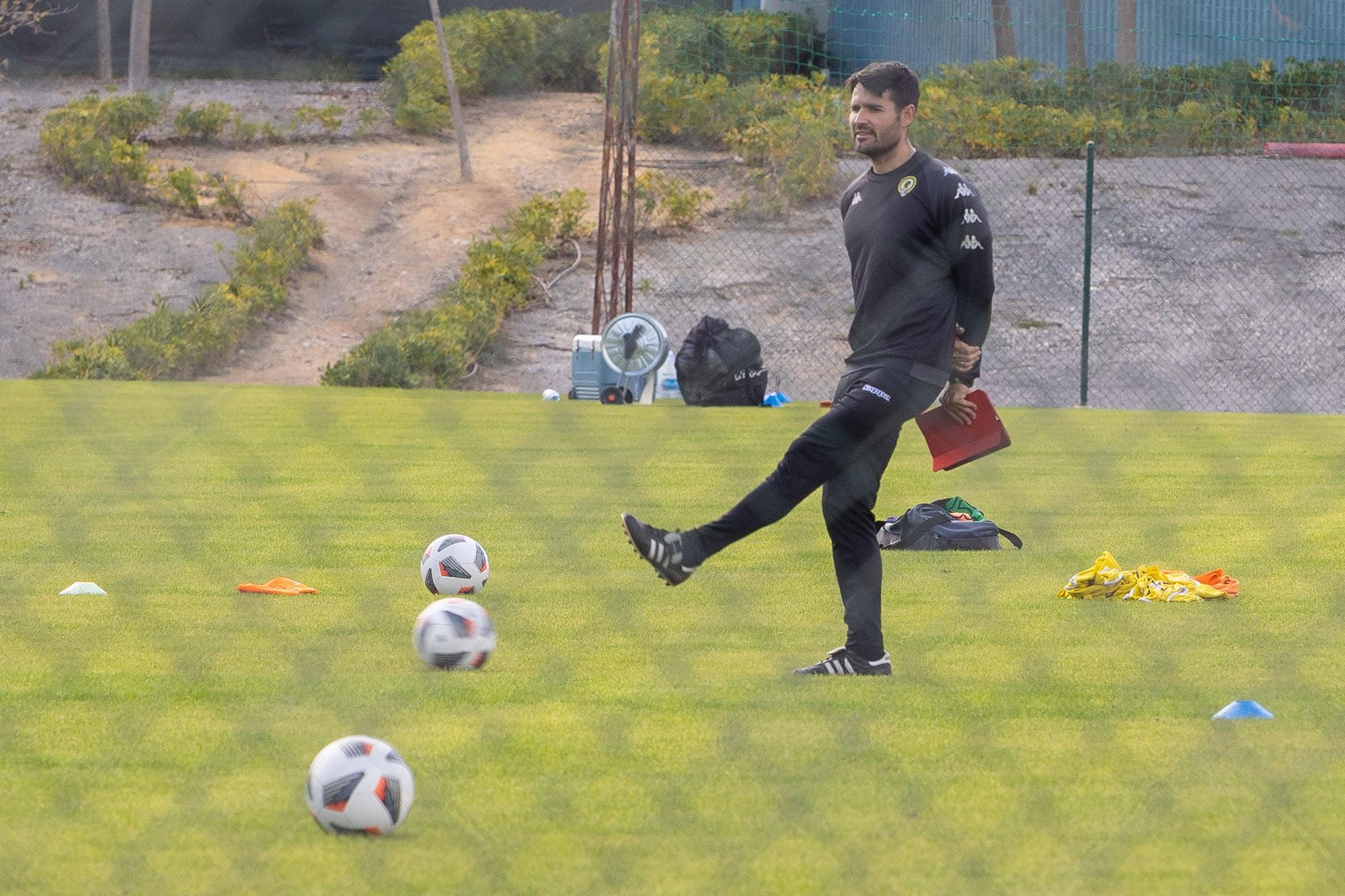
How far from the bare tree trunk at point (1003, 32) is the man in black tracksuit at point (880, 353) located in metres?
15.8

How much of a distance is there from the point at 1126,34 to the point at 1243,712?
18.0 meters

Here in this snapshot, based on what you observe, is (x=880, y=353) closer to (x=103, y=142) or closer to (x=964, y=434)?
(x=964, y=434)

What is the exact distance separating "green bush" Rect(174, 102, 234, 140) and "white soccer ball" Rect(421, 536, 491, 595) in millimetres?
19369

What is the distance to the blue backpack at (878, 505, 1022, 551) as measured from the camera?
7039 millimetres

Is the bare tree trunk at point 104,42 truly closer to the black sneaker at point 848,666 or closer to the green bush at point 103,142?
the green bush at point 103,142

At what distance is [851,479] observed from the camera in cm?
468

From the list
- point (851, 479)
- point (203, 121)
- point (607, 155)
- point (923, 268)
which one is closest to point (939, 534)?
point (851, 479)

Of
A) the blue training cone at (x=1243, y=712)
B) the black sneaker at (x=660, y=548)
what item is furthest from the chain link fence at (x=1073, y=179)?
the blue training cone at (x=1243, y=712)

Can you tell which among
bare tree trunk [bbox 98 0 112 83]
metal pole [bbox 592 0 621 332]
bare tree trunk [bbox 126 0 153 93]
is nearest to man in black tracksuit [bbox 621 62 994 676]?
metal pole [bbox 592 0 621 332]

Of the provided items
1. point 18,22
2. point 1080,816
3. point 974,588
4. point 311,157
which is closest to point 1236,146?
point 311,157

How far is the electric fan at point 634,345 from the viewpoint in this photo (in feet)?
46.9

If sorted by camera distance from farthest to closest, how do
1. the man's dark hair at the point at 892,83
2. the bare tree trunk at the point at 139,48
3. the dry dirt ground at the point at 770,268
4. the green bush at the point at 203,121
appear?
the green bush at the point at 203,121 < the bare tree trunk at the point at 139,48 < the dry dirt ground at the point at 770,268 < the man's dark hair at the point at 892,83

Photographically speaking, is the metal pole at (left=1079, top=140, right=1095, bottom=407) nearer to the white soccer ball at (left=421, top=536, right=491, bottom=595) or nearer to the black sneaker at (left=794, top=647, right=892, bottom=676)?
the white soccer ball at (left=421, top=536, right=491, bottom=595)

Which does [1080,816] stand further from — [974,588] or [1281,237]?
[1281,237]
